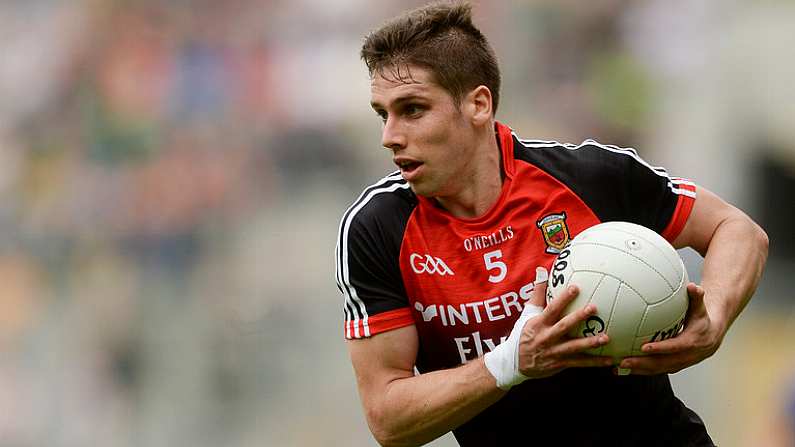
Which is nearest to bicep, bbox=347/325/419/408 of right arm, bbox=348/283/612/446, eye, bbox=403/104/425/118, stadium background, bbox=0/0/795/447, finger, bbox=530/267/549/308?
right arm, bbox=348/283/612/446

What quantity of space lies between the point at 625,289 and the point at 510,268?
70 cm

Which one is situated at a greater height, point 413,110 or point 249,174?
point 249,174

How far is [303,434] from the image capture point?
945cm

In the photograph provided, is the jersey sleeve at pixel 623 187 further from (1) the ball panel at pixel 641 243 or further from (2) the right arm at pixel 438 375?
(2) the right arm at pixel 438 375

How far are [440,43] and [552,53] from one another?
532 centimetres

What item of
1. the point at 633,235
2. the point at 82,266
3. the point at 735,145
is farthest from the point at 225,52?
the point at 633,235

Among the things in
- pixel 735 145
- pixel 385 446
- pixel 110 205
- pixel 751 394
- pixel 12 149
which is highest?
pixel 12 149

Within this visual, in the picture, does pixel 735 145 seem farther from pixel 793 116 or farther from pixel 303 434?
pixel 303 434

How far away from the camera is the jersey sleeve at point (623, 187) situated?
4.62 meters

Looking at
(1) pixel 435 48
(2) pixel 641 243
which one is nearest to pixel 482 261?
(2) pixel 641 243

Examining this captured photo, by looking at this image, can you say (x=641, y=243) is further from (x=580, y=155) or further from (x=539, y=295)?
(x=580, y=155)

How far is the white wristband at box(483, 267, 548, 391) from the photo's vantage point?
395 cm

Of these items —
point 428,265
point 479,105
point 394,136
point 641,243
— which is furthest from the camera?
point 479,105

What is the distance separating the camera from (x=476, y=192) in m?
4.66
